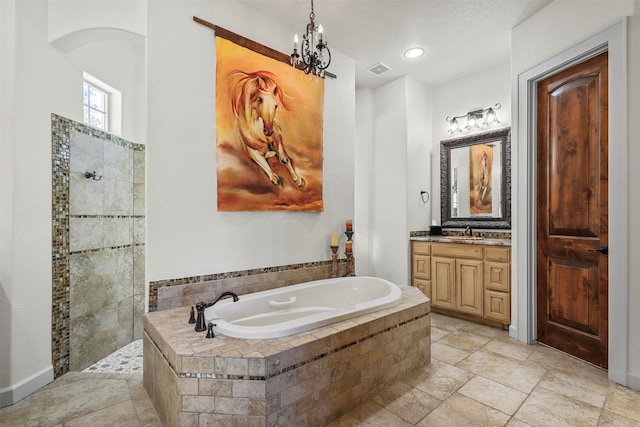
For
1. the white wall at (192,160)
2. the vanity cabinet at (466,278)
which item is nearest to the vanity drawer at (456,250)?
the vanity cabinet at (466,278)

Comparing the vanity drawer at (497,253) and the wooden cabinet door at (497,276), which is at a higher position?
the vanity drawer at (497,253)

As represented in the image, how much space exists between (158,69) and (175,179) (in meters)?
0.75

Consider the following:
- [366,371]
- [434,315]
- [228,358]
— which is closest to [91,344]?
[228,358]

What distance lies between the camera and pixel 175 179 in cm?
211

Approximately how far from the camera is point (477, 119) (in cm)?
353

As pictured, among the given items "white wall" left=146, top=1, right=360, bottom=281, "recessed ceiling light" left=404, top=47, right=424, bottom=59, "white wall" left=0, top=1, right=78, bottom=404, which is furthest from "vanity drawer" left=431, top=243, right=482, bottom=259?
"white wall" left=0, top=1, right=78, bottom=404

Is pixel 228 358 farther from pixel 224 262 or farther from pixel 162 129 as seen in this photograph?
pixel 162 129

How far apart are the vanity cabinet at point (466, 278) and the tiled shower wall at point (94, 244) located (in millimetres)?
3011

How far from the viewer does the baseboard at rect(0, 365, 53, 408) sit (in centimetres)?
177

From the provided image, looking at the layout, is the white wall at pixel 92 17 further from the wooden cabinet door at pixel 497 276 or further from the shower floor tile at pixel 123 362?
the wooden cabinet door at pixel 497 276

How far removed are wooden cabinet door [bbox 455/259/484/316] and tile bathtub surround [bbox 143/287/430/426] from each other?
Result: 1.46m

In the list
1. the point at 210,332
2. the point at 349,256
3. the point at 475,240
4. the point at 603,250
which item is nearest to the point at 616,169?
the point at 603,250

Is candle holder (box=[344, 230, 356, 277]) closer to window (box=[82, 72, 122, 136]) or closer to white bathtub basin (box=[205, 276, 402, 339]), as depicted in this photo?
white bathtub basin (box=[205, 276, 402, 339])

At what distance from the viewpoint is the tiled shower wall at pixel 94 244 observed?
2.11 metres
